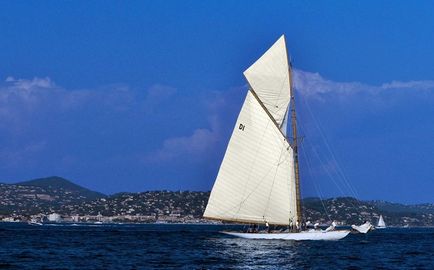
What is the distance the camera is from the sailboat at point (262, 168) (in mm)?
106625

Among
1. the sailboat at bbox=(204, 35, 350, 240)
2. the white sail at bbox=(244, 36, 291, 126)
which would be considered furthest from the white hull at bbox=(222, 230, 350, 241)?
the white sail at bbox=(244, 36, 291, 126)

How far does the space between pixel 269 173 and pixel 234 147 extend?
5057 mm

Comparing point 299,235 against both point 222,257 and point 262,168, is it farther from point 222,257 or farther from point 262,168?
point 222,257

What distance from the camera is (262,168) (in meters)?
106

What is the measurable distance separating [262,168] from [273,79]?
37.1 ft

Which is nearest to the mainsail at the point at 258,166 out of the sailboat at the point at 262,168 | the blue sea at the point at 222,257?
the sailboat at the point at 262,168

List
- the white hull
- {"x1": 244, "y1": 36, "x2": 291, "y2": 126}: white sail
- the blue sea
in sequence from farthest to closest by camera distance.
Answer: {"x1": 244, "y1": 36, "x2": 291, "y2": 126}: white sail
the white hull
the blue sea

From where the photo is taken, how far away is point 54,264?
3009 inches

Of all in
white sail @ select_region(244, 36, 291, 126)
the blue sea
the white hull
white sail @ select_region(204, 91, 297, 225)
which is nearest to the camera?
the blue sea

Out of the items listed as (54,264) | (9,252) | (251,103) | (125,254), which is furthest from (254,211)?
(54,264)

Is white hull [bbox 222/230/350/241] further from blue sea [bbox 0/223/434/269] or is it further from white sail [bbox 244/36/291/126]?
white sail [bbox 244/36/291/126]

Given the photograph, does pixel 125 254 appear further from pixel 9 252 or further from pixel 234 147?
pixel 234 147

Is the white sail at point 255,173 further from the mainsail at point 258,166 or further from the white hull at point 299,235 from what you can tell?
the white hull at point 299,235

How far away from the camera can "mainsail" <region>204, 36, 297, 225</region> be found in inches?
4198
